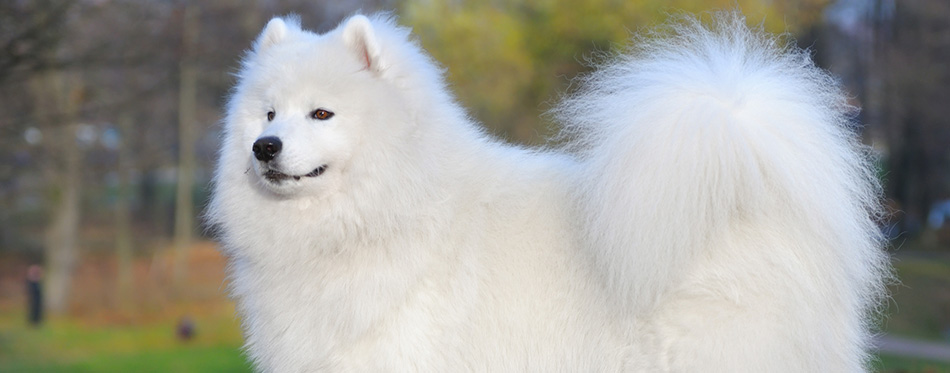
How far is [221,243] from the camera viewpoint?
4.89 meters

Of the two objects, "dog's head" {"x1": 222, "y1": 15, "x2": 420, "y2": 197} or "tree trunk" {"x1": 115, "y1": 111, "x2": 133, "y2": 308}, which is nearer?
"dog's head" {"x1": 222, "y1": 15, "x2": 420, "y2": 197}

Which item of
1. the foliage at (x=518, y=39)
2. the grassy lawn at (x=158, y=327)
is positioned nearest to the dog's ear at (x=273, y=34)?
the grassy lawn at (x=158, y=327)

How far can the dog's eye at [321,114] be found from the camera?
14.4ft

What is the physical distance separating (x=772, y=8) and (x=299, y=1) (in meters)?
10.9

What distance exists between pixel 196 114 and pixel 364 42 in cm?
2748

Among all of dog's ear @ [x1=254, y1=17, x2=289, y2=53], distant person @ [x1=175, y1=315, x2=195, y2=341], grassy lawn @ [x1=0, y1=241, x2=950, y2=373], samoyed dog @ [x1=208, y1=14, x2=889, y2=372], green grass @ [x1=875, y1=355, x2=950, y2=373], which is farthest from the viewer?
distant person @ [x1=175, y1=315, x2=195, y2=341]

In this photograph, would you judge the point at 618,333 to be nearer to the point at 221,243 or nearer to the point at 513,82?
the point at 221,243

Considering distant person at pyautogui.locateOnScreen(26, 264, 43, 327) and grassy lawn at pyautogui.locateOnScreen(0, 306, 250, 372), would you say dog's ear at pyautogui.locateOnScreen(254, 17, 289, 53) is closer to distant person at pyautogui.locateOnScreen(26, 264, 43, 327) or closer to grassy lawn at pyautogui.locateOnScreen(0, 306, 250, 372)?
grassy lawn at pyautogui.locateOnScreen(0, 306, 250, 372)

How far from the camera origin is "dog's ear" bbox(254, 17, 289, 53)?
4902 millimetres

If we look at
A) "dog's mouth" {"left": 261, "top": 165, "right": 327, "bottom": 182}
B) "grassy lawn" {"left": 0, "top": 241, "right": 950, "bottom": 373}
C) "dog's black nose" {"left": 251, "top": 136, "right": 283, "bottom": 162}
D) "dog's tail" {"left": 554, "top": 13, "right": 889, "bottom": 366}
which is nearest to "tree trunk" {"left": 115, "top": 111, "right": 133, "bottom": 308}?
"grassy lawn" {"left": 0, "top": 241, "right": 950, "bottom": 373}

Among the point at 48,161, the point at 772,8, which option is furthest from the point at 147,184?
the point at 772,8

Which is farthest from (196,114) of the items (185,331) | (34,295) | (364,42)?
(364,42)

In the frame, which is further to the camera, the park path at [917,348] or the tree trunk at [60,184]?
the tree trunk at [60,184]

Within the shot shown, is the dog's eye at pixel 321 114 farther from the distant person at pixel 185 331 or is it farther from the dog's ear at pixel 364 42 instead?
the distant person at pixel 185 331
